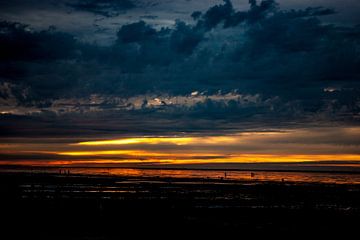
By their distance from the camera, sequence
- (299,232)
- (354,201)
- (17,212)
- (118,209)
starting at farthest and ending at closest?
(354,201) < (118,209) < (17,212) < (299,232)

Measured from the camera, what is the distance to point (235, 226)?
35812 mm

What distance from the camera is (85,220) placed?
123ft

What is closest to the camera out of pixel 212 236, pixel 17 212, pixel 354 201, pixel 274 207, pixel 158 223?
pixel 212 236

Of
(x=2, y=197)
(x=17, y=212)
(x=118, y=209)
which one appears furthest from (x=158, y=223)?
(x=2, y=197)

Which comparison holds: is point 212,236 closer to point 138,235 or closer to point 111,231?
point 138,235

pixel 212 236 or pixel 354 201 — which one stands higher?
pixel 212 236

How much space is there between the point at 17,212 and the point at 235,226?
17.9 m

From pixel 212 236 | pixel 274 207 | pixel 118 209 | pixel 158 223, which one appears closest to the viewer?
pixel 212 236

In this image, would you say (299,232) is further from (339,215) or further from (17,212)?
(17,212)

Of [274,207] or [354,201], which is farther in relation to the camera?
[354,201]

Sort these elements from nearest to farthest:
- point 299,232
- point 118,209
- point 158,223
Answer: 1. point 299,232
2. point 158,223
3. point 118,209

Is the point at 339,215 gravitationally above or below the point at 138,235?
below

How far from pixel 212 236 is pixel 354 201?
111ft

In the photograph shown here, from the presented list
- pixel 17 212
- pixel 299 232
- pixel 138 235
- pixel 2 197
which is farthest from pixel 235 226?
pixel 2 197
